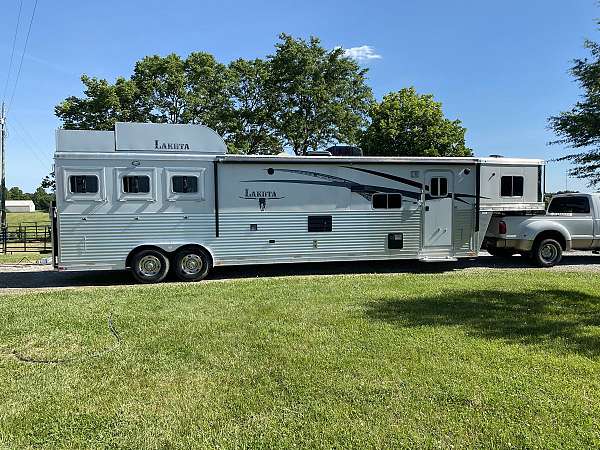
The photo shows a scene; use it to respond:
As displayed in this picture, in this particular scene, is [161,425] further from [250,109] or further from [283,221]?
[250,109]

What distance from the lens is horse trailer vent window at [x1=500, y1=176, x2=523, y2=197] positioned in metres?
11.9

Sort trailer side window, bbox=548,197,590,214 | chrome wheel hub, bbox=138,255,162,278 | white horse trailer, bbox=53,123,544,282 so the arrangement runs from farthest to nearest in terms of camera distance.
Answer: trailer side window, bbox=548,197,590,214
chrome wheel hub, bbox=138,255,162,278
white horse trailer, bbox=53,123,544,282

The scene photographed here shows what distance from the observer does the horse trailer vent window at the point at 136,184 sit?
9867 mm

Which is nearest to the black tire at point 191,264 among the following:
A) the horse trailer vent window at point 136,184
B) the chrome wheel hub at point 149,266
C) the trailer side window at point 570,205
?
the chrome wheel hub at point 149,266

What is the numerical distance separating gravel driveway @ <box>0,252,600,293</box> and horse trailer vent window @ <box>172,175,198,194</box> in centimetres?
222

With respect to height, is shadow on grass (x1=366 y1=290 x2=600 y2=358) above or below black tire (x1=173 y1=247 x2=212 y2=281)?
below

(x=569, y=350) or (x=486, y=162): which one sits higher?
(x=486, y=162)

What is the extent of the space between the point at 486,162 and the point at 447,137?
51.0 ft

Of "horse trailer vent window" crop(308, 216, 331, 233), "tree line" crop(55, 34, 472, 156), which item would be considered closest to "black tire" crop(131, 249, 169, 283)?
"horse trailer vent window" crop(308, 216, 331, 233)

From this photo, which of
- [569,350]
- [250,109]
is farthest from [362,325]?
[250,109]

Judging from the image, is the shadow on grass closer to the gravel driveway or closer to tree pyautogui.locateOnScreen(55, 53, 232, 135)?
the gravel driveway

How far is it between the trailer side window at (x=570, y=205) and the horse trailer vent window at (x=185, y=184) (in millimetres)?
9731

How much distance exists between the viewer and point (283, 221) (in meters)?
10.8

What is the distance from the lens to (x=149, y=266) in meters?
10.2
